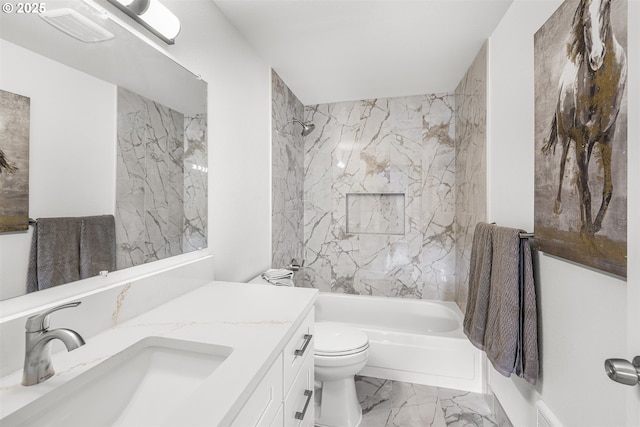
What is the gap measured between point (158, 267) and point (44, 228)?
463 mm

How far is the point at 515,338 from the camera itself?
4.26 feet

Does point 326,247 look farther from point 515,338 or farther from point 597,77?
point 597,77

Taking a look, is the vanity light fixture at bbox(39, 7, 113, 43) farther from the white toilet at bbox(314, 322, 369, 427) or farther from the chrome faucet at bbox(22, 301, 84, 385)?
the white toilet at bbox(314, 322, 369, 427)

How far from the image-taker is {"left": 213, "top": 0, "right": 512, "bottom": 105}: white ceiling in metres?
1.61

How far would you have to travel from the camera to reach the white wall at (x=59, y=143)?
28.7 inches

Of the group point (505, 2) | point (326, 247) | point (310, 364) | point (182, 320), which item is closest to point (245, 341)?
point (182, 320)

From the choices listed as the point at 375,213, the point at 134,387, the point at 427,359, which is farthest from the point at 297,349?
the point at 375,213

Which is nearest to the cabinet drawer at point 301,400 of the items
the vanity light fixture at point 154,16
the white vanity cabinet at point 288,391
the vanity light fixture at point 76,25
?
the white vanity cabinet at point 288,391

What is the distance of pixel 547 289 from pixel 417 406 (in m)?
1.17

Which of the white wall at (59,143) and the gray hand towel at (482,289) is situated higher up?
the white wall at (59,143)

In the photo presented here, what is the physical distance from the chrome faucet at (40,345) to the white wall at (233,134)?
2.88 ft

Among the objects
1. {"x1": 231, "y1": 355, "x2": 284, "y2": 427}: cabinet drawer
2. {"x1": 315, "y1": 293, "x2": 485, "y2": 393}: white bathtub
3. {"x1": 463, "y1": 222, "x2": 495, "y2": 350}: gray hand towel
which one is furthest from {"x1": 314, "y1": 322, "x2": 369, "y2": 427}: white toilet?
{"x1": 231, "y1": 355, "x2": 284, "y2": 427}: cabinet drawer

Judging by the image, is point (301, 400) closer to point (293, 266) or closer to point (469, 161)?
point (293, 266)

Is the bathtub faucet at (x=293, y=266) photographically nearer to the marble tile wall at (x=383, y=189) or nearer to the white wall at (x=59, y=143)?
the marble tile wall at (x=383, y=189)
